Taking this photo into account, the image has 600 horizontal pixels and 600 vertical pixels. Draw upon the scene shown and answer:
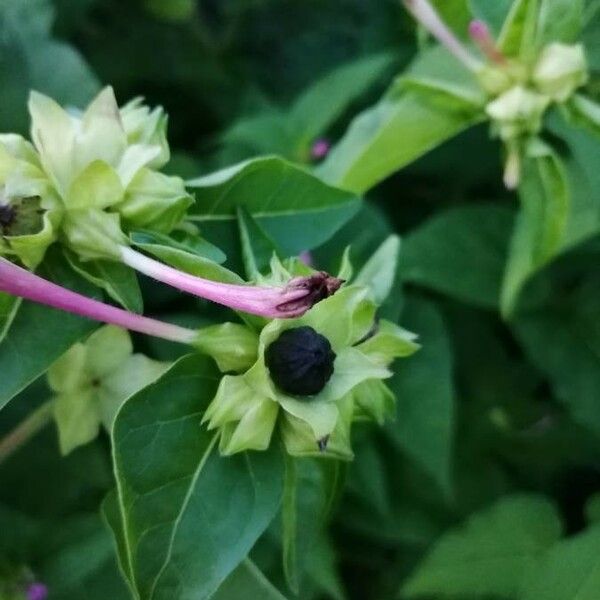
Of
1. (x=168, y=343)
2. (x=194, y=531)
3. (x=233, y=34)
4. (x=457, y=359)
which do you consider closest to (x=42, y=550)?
(x=168, y=343)

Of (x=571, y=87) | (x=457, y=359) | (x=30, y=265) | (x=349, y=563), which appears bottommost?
(x=349, y=563)

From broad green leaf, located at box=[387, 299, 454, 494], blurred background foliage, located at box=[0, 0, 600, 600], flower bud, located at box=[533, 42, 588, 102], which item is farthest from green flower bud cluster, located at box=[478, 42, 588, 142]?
broad green leaf, located at box=[387, 299, 454, 494]

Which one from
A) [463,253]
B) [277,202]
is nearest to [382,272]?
[277,202]

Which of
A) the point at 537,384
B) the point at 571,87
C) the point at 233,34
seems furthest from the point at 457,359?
the point at 233,34

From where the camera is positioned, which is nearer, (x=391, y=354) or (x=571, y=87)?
(x=391, y=354)

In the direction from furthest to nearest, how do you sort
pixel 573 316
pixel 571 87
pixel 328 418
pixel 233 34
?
1. pixel 233 34
2. pixel 573 316
3. pixel 571 87
4. pixel 328 418

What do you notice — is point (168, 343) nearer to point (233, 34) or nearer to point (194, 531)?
point (194, 531)

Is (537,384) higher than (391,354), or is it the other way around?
(391,354)

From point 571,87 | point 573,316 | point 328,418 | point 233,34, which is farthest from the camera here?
point 233,34
